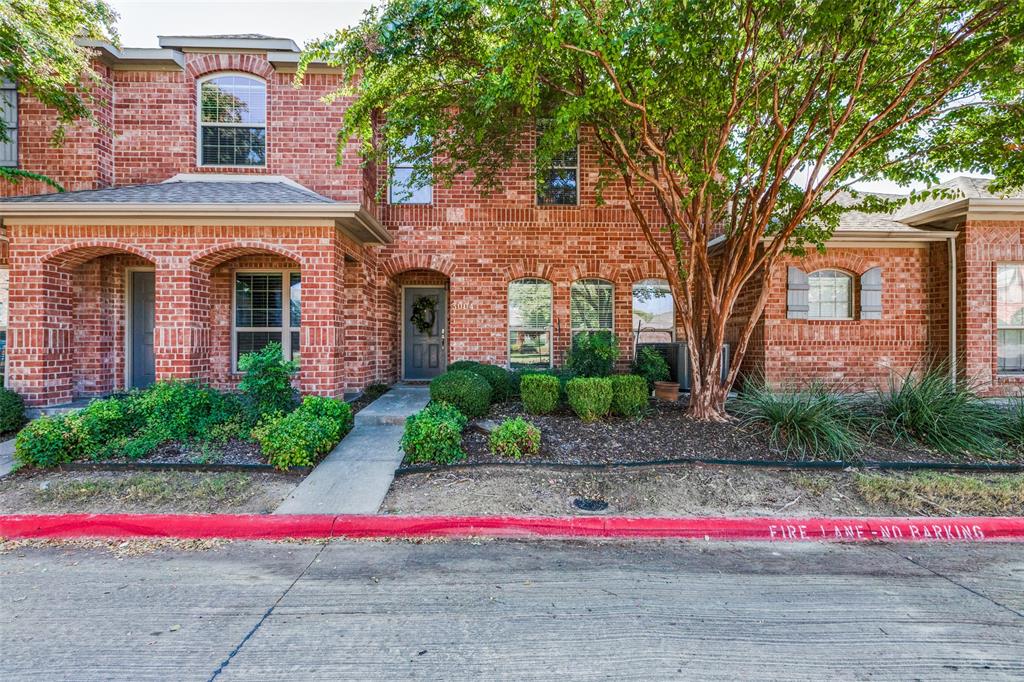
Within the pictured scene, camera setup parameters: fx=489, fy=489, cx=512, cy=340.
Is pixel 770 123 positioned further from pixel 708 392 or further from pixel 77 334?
pixel 77 334

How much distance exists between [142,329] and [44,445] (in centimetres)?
459

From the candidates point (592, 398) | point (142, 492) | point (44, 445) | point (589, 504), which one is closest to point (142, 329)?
point (44, 445)

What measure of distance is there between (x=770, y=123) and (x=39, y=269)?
37.4 ft

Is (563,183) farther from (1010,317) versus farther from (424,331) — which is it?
(1010,317)

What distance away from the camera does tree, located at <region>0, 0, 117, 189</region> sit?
24.5ft

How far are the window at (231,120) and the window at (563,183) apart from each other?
5688mm

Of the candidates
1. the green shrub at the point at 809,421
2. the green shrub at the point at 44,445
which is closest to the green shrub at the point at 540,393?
the green shrub at the point at 809,421

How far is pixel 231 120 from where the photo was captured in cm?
955

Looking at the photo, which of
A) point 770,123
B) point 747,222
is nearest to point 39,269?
point 747,222

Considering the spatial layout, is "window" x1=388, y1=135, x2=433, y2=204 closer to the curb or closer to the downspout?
the curb

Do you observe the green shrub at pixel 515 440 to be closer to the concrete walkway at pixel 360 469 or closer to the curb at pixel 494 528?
the concrete walkway at pixel 360 469

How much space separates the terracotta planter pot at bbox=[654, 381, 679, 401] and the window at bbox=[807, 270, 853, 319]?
3.33 meters

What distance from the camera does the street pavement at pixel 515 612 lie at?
254cm

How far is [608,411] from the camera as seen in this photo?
7043mm
